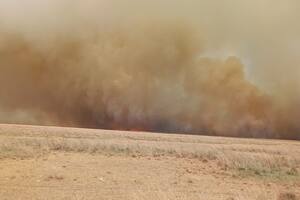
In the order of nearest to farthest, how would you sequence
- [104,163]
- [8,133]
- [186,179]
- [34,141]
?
[186,179]
[104,163]
[34,141]
[8,133]

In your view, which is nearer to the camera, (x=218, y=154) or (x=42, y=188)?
(x=42, y=188)

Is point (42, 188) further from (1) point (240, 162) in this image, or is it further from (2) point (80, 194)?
(1) point (240, 162)

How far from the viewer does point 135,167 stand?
2331 centimetres

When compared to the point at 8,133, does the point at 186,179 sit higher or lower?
lower

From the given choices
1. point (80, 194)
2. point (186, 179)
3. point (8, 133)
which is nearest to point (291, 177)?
point (186, 179)

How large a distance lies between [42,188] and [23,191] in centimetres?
90

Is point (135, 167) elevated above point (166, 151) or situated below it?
below

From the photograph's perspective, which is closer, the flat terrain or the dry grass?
the flat terrain

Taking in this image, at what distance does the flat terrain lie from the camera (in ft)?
64.7

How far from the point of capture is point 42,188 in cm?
1925

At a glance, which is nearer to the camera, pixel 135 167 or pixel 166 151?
pixel 135 167

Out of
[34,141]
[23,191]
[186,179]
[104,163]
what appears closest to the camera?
[23,191]

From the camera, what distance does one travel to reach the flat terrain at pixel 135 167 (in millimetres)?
19734

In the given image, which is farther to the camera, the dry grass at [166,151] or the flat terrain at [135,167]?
the dry grass at [166,151]
